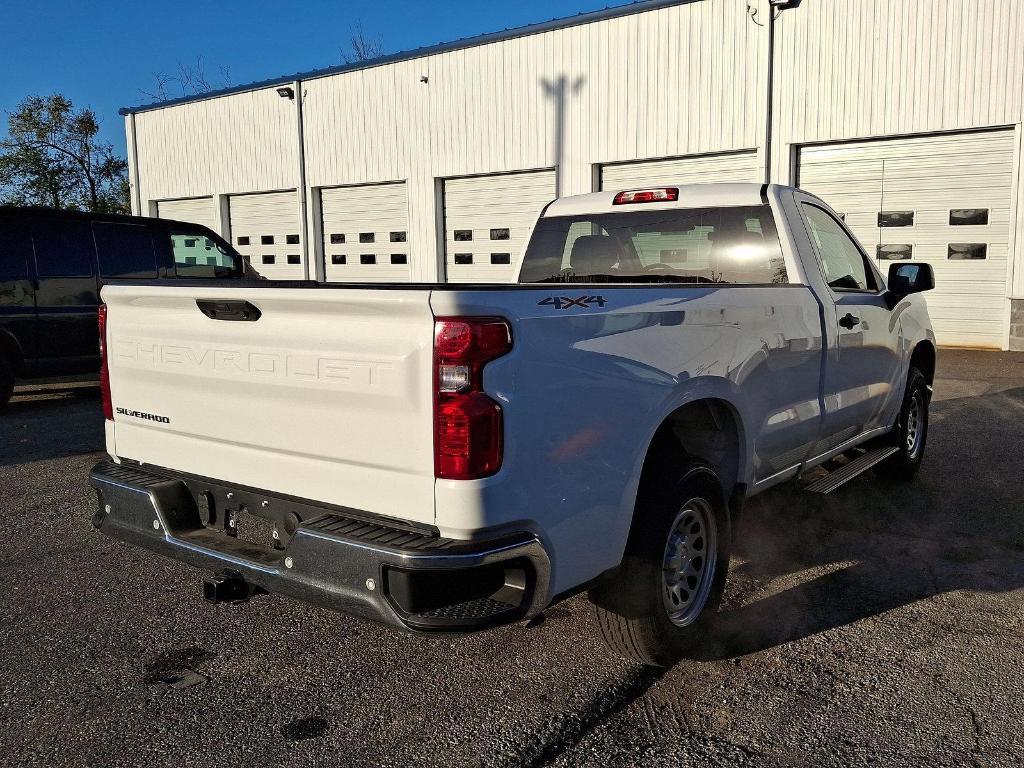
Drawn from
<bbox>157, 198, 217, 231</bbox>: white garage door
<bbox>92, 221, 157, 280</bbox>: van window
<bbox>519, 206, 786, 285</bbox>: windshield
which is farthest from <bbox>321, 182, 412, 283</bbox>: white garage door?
<bbox>519, 206, 786, 285</bbox>: windshield

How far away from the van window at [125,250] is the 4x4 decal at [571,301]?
288 inches

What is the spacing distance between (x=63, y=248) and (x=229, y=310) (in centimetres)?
683

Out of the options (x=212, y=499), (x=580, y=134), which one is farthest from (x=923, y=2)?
(x=212, y=499)

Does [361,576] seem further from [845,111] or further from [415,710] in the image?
[845,111]

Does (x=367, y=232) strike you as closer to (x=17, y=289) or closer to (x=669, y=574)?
(x=17, y=289)

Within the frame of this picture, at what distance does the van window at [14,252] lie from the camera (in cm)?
820

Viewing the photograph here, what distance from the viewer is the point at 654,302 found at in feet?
9.80

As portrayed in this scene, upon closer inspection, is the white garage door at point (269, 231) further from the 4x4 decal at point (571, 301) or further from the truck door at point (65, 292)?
the 4x4 decal at point (571, 301)

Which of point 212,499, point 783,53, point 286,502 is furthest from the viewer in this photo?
point 783,53

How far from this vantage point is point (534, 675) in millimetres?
3223

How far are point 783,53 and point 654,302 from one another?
13331 millimetres

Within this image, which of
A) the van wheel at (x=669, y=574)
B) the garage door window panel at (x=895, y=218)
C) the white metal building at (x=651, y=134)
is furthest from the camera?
the garage door window panel at (x=895, y=218)

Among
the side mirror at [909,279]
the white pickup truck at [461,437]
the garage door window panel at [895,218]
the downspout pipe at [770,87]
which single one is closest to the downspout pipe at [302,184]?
the downspout pipe at [770,87]

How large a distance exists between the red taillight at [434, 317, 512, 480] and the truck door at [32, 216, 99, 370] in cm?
758
